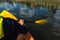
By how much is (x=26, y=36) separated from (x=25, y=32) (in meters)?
0.17

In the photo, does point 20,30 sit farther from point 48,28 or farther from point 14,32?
point 48,28

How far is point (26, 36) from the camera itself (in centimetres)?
538

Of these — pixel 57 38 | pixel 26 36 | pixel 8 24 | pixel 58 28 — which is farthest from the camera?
pixel 58 28

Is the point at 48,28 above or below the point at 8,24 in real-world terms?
below

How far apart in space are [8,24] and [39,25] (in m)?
7.61

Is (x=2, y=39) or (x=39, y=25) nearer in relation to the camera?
(x=2, y=39)

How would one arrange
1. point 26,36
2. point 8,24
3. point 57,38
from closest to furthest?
1. point 8,24
2. point 26,36
3. point 57,38

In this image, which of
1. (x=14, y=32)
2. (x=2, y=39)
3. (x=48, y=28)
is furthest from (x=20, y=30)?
(x=48, y=28)

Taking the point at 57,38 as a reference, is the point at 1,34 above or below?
above

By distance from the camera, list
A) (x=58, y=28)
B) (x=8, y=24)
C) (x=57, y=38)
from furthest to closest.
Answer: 1. (x=58, y=28)
2. (x=57, y=38)
3. (x=8, y=24)

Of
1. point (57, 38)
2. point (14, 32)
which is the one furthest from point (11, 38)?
point (57, 38)

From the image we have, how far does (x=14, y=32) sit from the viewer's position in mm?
5141

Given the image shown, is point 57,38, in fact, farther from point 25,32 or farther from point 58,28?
point 25,32

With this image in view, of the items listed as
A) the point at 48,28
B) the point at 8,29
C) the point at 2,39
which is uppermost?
the point at 8,29
